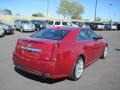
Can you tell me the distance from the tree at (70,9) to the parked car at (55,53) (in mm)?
94555

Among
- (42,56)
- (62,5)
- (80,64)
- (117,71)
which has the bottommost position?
(117,71)

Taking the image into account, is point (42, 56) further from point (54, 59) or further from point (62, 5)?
point (62, 5)

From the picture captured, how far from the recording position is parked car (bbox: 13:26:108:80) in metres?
5.55

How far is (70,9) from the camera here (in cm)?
10225

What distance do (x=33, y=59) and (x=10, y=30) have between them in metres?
17.2

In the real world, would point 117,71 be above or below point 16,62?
below

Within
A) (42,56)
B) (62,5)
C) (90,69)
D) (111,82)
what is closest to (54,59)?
(42,56)

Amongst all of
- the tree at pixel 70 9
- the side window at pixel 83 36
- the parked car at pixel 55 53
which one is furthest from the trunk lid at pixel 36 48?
the tree at pixel 70 9

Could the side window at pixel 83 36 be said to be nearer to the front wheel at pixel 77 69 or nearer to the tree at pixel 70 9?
the front wheel at pixel 77 69

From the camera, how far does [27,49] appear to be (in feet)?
19.5

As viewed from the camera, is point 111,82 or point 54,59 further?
point 111,82

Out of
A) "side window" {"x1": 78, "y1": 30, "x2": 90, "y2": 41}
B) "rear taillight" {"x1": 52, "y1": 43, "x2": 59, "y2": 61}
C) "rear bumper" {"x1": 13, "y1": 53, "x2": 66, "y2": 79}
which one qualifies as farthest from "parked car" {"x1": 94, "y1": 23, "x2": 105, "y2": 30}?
"rear taillight" {"x1": 52, "y1": 43, "x2": 59, "y2": 61}

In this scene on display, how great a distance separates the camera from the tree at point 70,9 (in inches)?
3953

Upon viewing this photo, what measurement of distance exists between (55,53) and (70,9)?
322 feet
